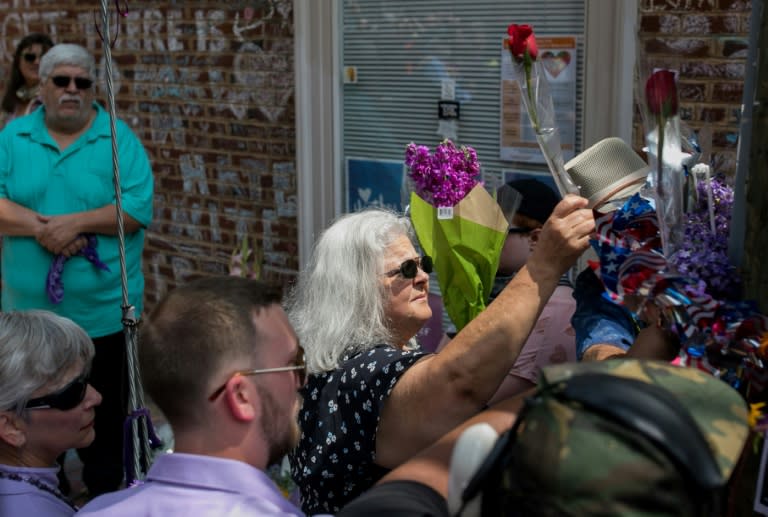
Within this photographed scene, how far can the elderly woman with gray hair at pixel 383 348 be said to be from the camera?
228cm

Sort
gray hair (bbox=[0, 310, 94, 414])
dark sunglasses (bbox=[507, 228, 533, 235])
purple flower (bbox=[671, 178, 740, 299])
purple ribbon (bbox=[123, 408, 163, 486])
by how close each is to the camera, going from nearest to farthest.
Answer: purple flower (bbox=[671, 178, 740, 299]), gray hair (bbox=[0, 310, 94, 414]), purple ribbon (bbox=[123, 408, 163, 486]), dark sunglasses (bbox=[507, 228, 533, 235])

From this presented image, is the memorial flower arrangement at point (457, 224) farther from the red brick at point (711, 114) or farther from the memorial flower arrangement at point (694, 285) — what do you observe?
the red brick at point (711, 114)

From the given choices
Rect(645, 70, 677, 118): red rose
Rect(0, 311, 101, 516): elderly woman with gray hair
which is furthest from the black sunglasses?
Rect(645, 70, 677, 118): red rose

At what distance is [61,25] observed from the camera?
728cm

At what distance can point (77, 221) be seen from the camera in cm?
457

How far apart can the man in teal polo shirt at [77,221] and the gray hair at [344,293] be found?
2019 mm

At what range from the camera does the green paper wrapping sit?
2.90 meters

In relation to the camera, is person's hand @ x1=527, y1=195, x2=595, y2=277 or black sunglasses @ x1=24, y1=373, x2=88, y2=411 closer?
person's hand @ x1=527, y1=195, x2=595, y2=277

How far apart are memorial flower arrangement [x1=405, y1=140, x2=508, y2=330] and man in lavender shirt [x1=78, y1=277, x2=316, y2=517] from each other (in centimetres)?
109

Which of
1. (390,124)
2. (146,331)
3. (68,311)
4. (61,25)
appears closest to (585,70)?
(390,124)

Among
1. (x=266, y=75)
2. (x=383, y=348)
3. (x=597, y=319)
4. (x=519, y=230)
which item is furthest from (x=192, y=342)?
(x=266, y=75)

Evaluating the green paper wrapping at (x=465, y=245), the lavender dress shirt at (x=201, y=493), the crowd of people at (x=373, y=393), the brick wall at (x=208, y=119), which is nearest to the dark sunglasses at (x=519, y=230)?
the crowd of people at (x=373, y=393)

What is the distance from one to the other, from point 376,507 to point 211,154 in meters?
5.14

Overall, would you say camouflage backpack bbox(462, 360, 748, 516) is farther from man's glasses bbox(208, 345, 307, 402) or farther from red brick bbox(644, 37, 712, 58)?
red brick bbox(644, 37, 712, 58)
